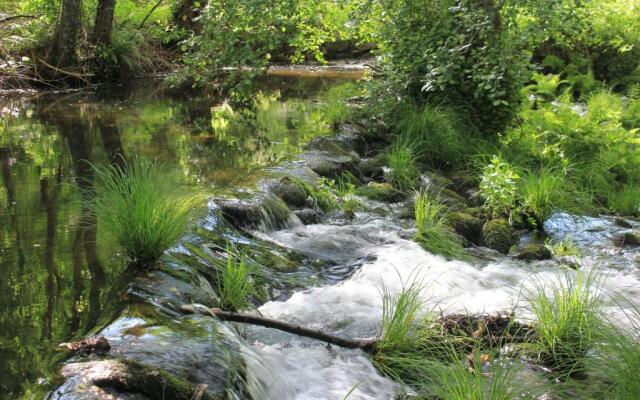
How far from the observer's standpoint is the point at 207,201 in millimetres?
6453

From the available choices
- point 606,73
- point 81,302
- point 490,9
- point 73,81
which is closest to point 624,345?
point 81,302

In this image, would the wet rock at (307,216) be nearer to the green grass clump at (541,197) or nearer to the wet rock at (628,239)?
the green grass clump at (541,197)

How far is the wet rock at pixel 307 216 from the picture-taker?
24.2ft

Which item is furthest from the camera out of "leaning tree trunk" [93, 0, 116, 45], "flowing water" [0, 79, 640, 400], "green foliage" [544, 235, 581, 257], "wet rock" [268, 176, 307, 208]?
"leaning tree trunk" [93, 0, 116, 45]

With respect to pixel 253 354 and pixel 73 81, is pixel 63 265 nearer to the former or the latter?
pixel 253 354

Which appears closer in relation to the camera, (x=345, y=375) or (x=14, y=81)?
(x=345, y=375)

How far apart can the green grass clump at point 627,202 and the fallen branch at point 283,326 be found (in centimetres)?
531

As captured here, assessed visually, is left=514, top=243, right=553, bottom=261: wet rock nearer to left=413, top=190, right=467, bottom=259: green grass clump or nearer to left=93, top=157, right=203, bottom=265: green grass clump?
left=413, top=190, right=467, bottom=259: green grass clump

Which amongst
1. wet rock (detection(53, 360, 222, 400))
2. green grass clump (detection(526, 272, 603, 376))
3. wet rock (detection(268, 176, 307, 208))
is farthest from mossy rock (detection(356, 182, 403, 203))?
wet rock (detection(53, 360, 222, 400))

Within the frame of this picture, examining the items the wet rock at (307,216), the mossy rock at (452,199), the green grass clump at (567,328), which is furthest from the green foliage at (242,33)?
the green grass clump at (567,328)

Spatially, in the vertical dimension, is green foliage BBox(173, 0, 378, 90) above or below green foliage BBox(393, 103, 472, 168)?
above

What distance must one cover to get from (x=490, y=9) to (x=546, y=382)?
5867mm

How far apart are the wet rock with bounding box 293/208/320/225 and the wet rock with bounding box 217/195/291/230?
197mm

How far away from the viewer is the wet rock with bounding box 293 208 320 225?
736cm
